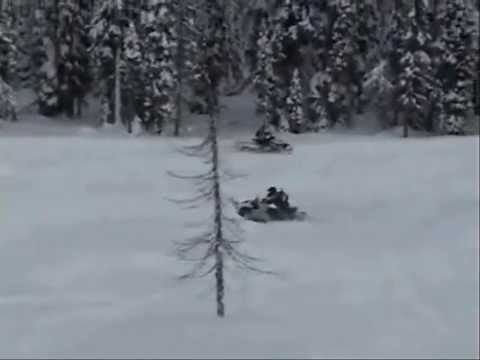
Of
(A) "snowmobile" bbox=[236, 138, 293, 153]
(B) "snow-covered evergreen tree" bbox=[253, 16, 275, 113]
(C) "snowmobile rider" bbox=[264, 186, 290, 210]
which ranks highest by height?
(B) "snow-covered evergreen tree" bbox=[253, 16, 275, 113]

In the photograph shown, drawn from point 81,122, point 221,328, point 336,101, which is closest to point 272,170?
point 221,328

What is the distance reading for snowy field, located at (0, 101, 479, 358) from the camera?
11.7 metres

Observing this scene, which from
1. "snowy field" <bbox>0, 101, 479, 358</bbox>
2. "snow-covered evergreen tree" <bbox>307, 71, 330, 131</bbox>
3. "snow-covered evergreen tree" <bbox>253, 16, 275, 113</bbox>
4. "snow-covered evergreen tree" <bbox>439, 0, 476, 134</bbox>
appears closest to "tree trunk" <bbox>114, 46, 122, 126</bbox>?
"snow-covered evergreen tree" <bbox>253, 16, 275, 113</bbox>

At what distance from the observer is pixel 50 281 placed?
14484 mm

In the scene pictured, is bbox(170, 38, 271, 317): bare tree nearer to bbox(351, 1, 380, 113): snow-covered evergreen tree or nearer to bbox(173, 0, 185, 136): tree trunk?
bbox(173, 0, 185, 136): tree trunk

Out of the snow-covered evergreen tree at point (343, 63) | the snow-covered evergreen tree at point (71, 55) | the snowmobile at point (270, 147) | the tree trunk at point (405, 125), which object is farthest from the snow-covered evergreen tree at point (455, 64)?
the snow-covered evergreen tree at point (71, 55)

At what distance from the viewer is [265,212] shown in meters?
19.0

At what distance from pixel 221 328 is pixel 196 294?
1727 millimetres

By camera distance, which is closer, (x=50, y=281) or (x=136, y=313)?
(x=136, y=313)

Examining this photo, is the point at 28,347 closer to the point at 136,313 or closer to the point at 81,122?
the point at 136,313

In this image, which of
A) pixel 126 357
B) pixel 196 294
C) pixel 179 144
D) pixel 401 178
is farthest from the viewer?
pixel 179 144

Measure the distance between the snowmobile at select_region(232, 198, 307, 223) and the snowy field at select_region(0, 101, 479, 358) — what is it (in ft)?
1.47

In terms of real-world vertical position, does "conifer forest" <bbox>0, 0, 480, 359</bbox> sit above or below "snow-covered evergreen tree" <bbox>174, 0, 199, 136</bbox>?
below

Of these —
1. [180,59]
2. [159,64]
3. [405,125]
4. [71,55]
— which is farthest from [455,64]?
[71,55]
